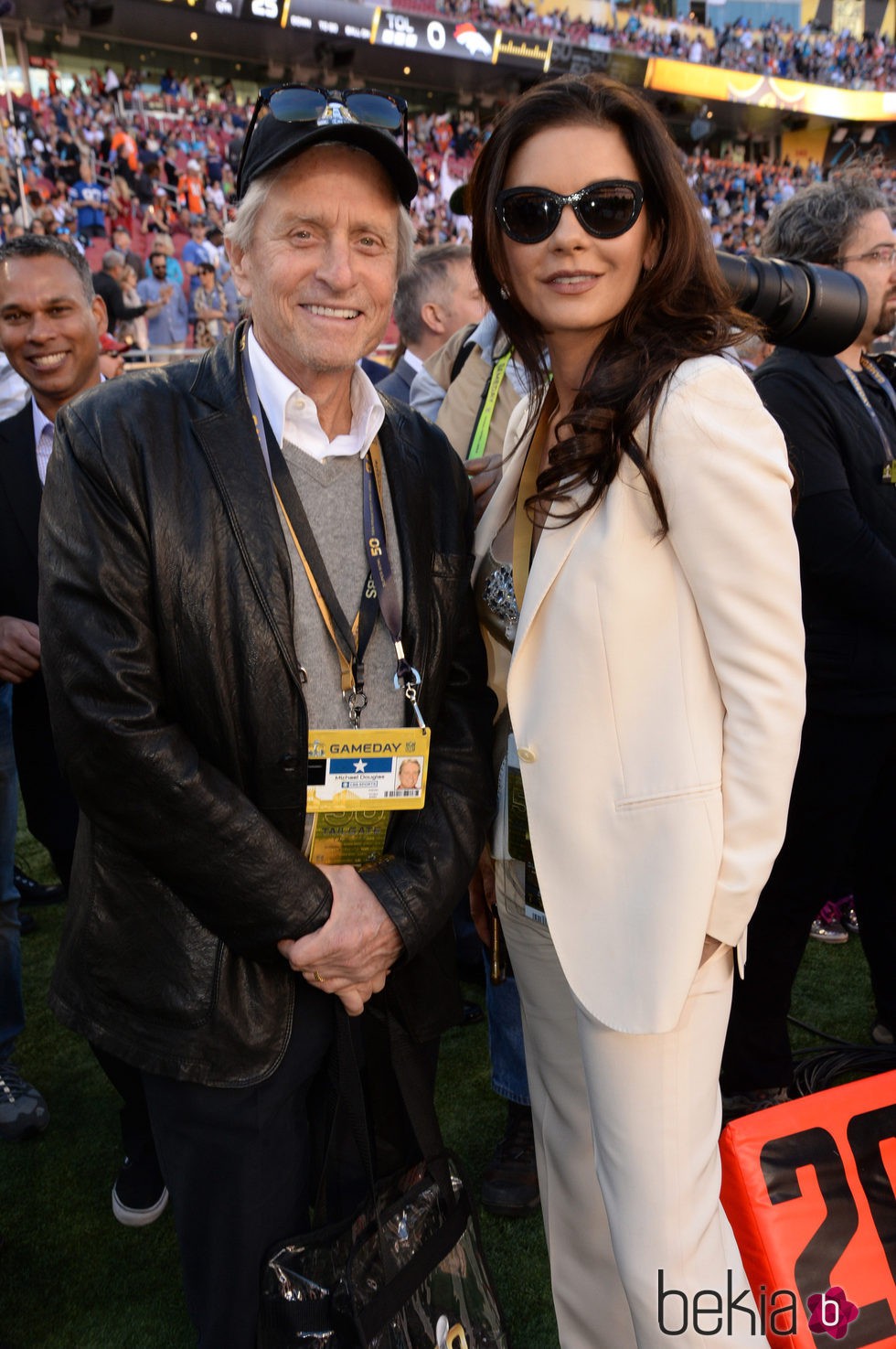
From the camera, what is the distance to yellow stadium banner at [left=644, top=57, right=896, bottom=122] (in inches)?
1223

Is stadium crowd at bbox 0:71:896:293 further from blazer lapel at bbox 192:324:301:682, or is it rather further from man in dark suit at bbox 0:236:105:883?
→ blazer lapel at bbox 192:324:301:682

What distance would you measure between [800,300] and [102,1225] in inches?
97.4

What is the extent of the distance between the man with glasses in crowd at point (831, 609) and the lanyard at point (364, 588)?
1129 mm

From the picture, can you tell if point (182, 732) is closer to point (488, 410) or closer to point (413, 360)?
point (488, 410)

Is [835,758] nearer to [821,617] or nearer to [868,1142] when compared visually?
[821,617]

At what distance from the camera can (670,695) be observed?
1420 millimetres

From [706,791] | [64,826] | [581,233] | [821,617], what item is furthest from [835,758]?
[64,826]

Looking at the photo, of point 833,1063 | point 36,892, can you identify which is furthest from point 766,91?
point 833,1063

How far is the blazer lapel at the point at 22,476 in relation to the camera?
Result: 2.38 meters

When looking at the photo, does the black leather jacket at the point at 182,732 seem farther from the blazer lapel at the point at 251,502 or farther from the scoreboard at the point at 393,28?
the scoreboard at the point at 393,28

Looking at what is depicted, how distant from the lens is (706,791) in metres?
1.41

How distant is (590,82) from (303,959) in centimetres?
134

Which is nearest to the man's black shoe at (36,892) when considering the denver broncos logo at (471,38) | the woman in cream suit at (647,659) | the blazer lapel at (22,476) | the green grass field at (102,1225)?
the green grass field at (102,1225)

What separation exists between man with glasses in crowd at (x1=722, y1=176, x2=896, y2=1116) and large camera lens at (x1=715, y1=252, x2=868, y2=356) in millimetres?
323
